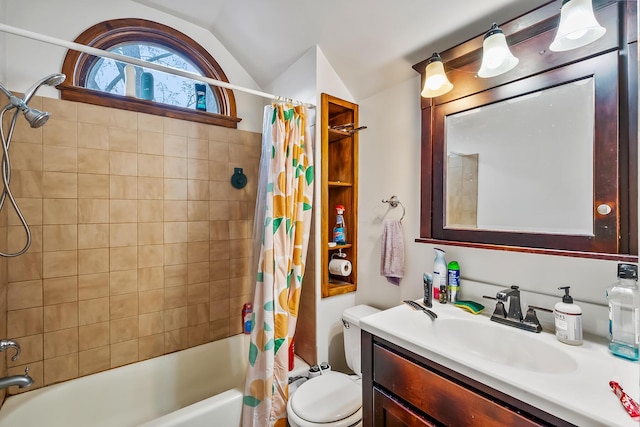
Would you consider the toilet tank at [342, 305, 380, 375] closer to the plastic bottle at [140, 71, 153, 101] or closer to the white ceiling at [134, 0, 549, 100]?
the white ceiling at [134, 0, 549, 100]

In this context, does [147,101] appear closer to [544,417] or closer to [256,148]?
[256,148]

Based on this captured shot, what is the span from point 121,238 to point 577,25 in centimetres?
245

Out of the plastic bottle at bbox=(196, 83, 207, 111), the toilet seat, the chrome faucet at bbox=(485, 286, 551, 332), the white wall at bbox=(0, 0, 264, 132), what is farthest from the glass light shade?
the white wall at bbox=(0, 0, 264, 132)

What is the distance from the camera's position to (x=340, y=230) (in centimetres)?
192

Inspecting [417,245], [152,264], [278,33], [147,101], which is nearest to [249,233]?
[152,264]

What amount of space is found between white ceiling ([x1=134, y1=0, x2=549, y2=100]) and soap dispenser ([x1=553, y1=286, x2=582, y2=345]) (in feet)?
3.88

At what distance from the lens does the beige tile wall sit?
4.87ft

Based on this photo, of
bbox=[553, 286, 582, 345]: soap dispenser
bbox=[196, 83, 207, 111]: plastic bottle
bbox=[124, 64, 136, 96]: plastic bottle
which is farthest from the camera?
bbox=[196, 83, 207, 111]: plastic bottle

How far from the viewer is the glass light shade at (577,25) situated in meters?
0.93

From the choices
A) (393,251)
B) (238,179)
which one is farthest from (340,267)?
(238,179)

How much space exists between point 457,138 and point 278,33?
132 centimetres

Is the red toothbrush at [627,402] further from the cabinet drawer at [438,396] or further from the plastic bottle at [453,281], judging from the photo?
the plastic bottle at [453,281]

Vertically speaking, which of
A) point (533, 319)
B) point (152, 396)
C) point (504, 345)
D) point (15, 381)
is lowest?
point (152, 396)

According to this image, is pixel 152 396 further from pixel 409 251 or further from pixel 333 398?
pixel 409 251
